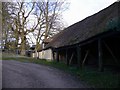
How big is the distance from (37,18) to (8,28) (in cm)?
637

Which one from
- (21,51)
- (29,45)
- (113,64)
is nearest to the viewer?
(113,64)

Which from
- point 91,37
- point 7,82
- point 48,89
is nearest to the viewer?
point 48,89

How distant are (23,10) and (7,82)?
37054 millimetres

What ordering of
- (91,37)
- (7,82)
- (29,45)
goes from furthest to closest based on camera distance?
(29,45)
(91,37)
(7,82)

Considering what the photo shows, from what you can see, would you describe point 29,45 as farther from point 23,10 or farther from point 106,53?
point 106,53

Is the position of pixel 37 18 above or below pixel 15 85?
above

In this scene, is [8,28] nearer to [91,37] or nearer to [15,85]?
[91,37]

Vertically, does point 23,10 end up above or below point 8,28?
above

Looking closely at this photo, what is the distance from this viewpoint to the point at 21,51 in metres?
50.8

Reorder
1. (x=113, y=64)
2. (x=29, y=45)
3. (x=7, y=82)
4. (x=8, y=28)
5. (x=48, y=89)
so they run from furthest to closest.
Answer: (x=29, y=45) → (x=8, y=28) → (x=113, y=64) → (x=7, y=82) → (x=48, y=89)

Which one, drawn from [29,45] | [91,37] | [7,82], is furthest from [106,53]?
[29,45]

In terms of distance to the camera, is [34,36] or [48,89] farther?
[34,36]

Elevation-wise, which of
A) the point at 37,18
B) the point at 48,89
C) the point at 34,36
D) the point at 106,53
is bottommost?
the point at 48,89

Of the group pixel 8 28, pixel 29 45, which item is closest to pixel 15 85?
pixel 8 28
